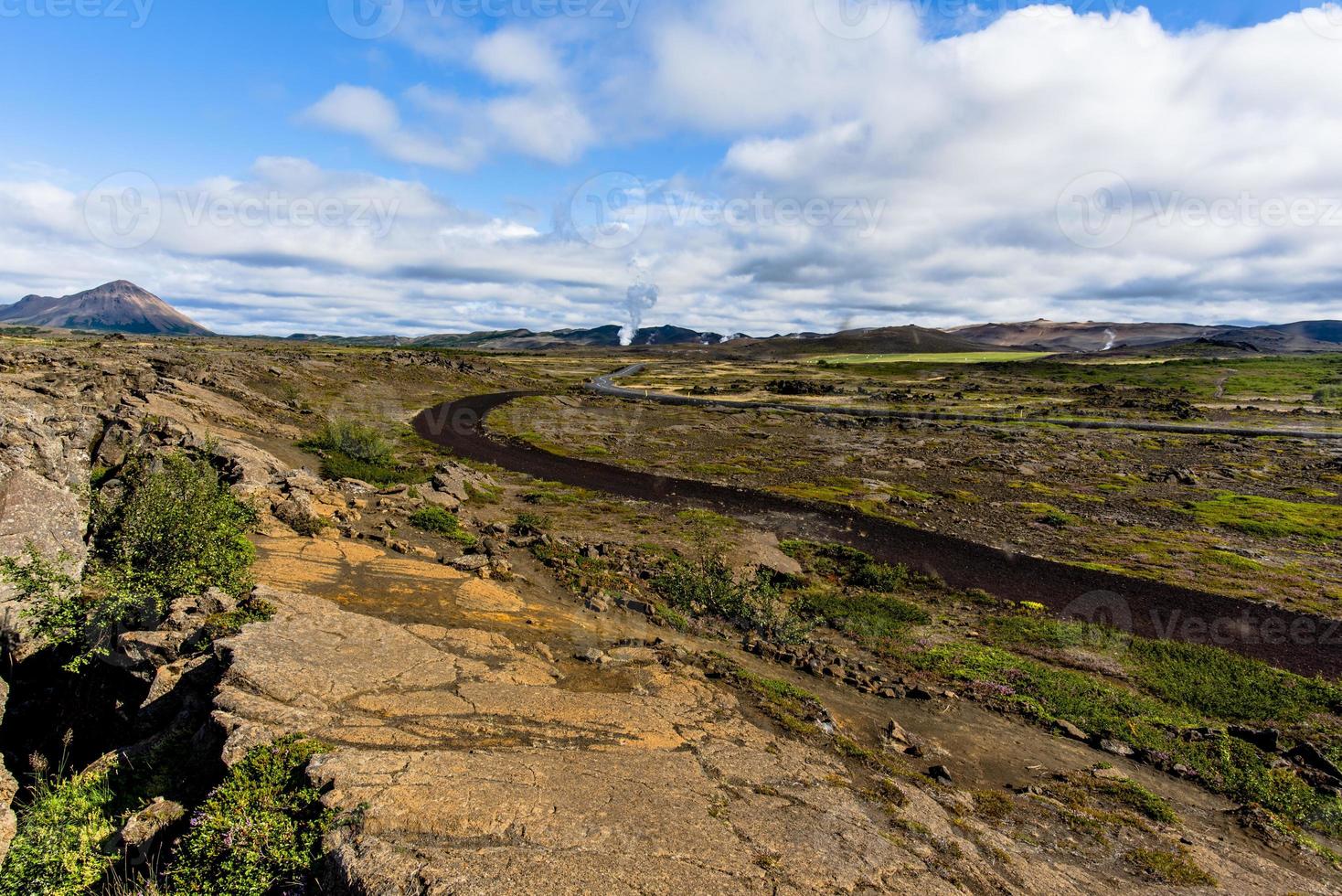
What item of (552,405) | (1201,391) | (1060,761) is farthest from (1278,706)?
(1201,391)

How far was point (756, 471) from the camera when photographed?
179 ft

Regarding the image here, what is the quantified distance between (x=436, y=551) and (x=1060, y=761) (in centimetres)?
2142

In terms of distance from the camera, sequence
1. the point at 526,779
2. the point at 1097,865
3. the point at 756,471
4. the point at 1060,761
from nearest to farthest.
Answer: the point at 526,779
the point at 1097,865
the point at 1060,761
the point at 756,471

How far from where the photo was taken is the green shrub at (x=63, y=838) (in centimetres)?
763

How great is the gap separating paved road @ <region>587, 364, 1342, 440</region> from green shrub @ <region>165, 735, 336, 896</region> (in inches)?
3690

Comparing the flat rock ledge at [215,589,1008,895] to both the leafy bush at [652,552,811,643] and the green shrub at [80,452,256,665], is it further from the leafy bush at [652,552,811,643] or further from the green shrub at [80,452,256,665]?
the leafy bush at [652,552,811,643]

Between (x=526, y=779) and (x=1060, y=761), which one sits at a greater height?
(x=526, y=779)

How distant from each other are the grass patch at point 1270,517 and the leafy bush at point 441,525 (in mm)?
48559

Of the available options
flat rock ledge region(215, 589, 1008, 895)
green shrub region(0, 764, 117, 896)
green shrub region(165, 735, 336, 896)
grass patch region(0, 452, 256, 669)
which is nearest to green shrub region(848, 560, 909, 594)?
flat rock ledge region(215, 589, 1008, 895)

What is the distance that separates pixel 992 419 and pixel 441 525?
91.1 m

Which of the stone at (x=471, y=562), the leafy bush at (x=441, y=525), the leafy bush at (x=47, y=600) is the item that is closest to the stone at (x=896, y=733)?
the stone at (x=471, y=562)

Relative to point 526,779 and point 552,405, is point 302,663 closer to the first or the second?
point 526,779

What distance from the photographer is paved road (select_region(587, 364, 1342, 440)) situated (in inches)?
3255

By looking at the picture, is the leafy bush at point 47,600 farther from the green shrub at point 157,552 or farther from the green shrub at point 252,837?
the green shrub at point 252,837
